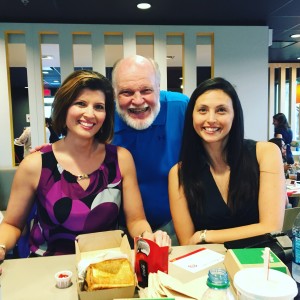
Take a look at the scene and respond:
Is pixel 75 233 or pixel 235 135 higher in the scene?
pixel 235 135

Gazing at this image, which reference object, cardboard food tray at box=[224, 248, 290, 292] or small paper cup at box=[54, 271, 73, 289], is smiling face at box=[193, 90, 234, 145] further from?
small paper cup at box=[54, 271, 73, 289]

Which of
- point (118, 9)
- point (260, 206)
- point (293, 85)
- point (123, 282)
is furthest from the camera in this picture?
point (293, 85)

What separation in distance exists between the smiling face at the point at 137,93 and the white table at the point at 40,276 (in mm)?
899

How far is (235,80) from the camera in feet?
17.5

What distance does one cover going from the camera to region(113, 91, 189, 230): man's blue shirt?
2102 mm

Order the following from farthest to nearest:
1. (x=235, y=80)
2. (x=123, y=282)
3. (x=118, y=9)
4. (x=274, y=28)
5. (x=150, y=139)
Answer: (x=274, y=28) < (x=235, y=80) < (x=118, y=9) < (x=150, y=139) < (x=123, y=282)

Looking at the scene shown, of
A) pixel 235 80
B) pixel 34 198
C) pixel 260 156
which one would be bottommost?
pixel 34 198

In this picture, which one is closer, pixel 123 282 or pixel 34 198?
pixel 123 282

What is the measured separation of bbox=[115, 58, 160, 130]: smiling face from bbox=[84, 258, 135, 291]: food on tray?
1.15 metres

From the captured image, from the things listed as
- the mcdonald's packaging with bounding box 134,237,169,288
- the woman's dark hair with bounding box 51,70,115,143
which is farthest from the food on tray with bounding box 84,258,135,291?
the woman's dark hair with bounding box 51,70,115,143

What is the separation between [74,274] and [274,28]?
5.58 metres

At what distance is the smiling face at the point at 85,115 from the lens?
5.40ft

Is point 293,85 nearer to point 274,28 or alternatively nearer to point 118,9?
point 274,28

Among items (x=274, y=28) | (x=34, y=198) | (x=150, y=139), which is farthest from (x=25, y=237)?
(x=274, y=28)
